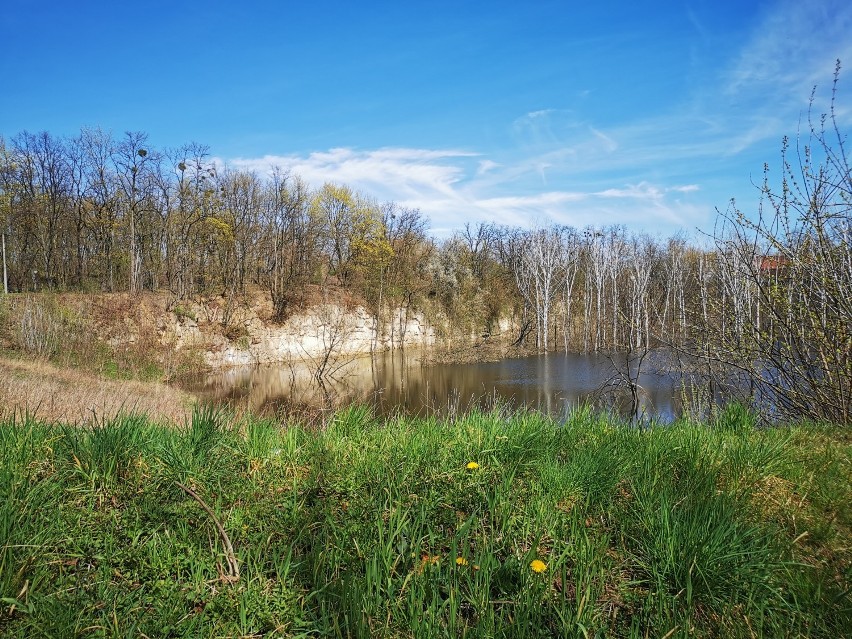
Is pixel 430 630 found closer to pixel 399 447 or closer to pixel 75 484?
pixel 399 447

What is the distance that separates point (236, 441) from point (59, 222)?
36.9 metres

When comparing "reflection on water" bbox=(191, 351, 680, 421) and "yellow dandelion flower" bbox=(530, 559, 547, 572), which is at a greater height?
"yellow dandelion flower" bbox=(530, 559, 547, 572)

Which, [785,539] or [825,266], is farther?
[825,266]

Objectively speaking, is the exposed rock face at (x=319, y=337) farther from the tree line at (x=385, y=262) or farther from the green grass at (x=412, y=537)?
the green grass at (x=412, y=537)

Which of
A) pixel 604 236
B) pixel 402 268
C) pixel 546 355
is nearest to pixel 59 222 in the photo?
pixel 402 268

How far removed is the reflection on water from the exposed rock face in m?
2.03

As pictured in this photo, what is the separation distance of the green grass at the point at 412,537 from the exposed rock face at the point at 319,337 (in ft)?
82.7

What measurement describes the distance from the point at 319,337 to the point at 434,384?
51.5 feet

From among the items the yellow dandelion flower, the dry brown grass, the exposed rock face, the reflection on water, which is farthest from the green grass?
the exposed rock face

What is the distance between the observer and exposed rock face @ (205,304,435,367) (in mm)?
31469

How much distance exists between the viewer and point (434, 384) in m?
23.6

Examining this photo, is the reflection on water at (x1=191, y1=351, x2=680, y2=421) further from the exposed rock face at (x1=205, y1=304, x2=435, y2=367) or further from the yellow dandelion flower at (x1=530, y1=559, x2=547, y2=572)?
the yellow dandelion flower at (x1=530, y1=559, x2=547, y2=572)

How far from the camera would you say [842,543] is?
2.73m

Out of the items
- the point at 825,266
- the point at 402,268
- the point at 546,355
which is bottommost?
the point at 546,355
